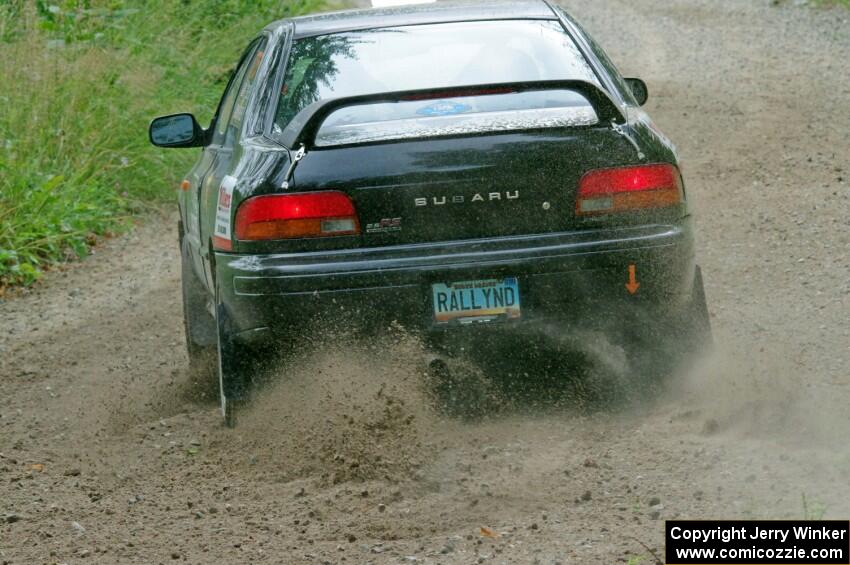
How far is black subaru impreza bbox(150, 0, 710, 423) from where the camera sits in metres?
4.88

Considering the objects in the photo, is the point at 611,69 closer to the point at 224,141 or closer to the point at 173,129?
the point at 224,141

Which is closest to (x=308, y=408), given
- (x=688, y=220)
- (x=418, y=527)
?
(x=418, y=527)

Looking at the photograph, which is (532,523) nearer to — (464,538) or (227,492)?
(464,538)

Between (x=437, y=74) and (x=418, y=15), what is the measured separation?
0.56 metres

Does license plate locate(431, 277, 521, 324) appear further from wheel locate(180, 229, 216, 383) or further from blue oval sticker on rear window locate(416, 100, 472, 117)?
wheel locate(180, 229, 216, 383)

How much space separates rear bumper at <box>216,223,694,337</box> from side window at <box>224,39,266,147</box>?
0.96 m

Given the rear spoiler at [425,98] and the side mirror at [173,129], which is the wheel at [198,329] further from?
the rear spoiler at [425,98]

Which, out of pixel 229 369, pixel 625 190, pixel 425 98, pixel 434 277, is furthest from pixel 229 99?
pixel 625 190

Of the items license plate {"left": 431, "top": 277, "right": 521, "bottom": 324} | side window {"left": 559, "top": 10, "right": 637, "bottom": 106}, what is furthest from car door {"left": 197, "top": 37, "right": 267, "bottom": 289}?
side window {"left": 559, "top": 10, "right": 637, "bottom": 106}

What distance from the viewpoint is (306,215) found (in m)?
4.89

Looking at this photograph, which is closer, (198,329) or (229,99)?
(198,329)

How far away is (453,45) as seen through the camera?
18.6 ft

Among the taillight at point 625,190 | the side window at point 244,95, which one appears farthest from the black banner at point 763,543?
the side window at point 244,95

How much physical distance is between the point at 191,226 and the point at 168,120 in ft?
1.73
